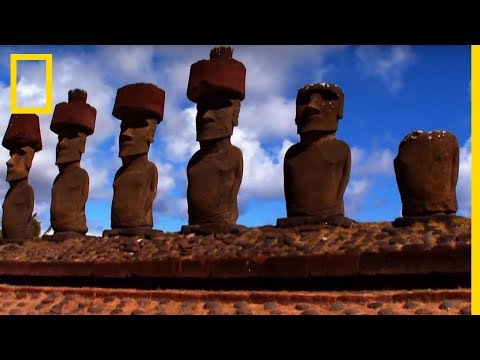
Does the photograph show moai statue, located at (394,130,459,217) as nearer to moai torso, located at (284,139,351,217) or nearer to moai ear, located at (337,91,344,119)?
moai torso, located at (284,139,351,217)

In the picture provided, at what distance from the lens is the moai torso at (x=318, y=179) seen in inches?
299

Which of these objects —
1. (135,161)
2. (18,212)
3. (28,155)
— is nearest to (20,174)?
(28,155)

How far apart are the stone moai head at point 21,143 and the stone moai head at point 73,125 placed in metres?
1.06

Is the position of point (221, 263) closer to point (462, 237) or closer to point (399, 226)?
point (399, 226)

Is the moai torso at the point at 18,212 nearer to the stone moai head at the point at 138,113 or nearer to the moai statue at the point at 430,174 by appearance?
the stone moai head at the point at 138,113

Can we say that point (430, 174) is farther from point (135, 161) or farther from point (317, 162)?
point (135, 161)

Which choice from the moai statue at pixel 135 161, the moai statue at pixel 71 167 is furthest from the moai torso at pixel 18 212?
the moai statue at pixel 135 161

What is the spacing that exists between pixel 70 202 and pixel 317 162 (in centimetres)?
505

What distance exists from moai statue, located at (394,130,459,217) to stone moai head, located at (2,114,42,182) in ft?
26.4

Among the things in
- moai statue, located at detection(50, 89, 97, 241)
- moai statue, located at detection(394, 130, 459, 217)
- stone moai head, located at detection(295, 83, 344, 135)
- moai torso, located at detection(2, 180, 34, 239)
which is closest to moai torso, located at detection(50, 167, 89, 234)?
moai statue, located at detection(50, 89, 97, 241)

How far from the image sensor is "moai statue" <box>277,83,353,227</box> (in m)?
7.60

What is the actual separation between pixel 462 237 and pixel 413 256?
1.56ft

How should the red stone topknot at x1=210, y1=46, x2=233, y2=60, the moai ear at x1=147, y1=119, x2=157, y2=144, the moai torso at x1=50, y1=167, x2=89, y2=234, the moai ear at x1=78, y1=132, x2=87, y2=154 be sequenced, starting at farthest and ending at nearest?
1. the moai ear at x1=78, y1=132, x2=87, y2=154
2. the moai torso at x1=50, y1=167, x2=89, y2=234
3. the moai ear at x1=147, y1=119, x2=157, y2=144
4. the red stone topknot at x1=210, y1=46, x2=233, y2=60

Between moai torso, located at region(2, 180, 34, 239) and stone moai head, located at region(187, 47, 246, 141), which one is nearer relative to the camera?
stone moai head, located at region(187, 47, 246, 141)
